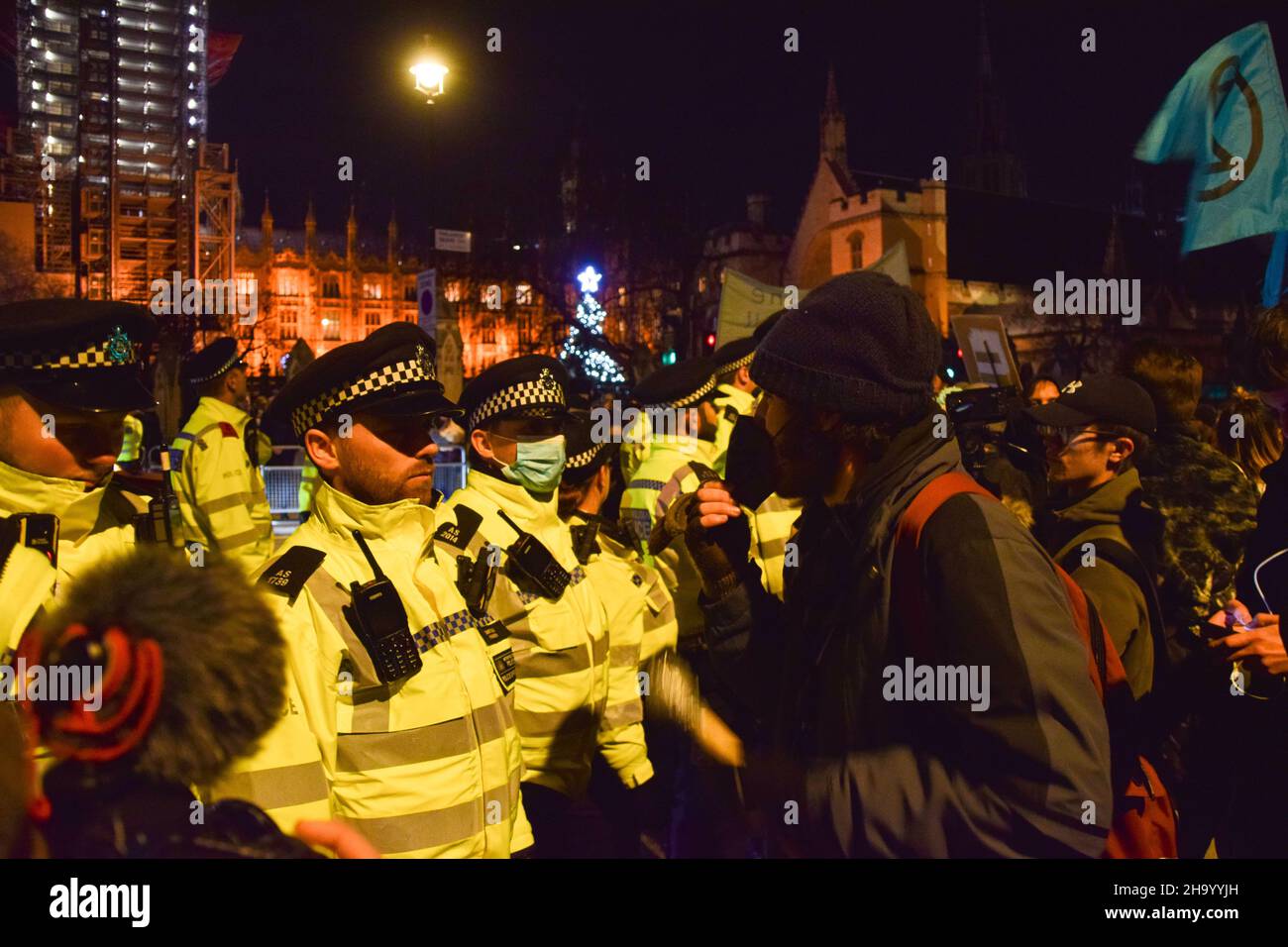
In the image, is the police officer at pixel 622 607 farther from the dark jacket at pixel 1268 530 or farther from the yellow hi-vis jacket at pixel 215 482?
the yellow hi-vis jacket at pixel 215 482

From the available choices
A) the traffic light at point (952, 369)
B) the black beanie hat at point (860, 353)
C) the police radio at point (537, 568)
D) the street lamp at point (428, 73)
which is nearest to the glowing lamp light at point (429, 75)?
the street lamp at point (428, 73)

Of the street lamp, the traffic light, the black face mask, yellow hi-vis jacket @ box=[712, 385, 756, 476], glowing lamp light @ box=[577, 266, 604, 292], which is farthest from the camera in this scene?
glowing lamp light @ box=[577, 266, 604, 292]

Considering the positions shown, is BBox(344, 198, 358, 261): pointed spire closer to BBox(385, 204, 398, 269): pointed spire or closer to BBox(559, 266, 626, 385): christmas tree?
BBox(385, 204, 398, 269): pointed spire

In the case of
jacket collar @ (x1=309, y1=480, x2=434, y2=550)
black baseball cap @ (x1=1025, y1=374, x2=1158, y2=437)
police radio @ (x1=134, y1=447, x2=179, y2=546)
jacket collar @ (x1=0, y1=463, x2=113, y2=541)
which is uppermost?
black baseball cap @ (x1=1025, y1=374, x2=1158, y2=437)

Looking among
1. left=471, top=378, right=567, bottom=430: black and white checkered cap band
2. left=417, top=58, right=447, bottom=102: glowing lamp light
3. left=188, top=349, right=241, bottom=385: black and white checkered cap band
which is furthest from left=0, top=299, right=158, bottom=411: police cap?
left=417, top=58, right=447, bottom=102: glowing lamp light

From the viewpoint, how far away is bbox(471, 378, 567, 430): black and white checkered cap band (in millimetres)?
4137

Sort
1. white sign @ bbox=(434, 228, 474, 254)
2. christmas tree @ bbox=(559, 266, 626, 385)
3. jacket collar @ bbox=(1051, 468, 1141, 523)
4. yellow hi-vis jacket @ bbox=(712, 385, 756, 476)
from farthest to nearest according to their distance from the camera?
christmas tree @ bbox=(559, 266, 626, 385) < white sign @ bbox=(434, 228, 474, 254) < yellow hi-vis jacket @ bbox=(712, 385, 756, 476) < jacket collar @ bbox=(1051, 468, 1141, 523)

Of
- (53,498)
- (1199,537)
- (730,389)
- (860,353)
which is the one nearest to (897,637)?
(860,353)

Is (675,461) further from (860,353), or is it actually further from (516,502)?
(860,353)

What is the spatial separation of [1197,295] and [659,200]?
2012 inches

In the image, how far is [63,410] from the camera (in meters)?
2.56

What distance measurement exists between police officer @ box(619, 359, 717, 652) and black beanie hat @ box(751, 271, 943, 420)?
2773 mm

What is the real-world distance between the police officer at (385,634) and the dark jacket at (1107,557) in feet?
5.89
